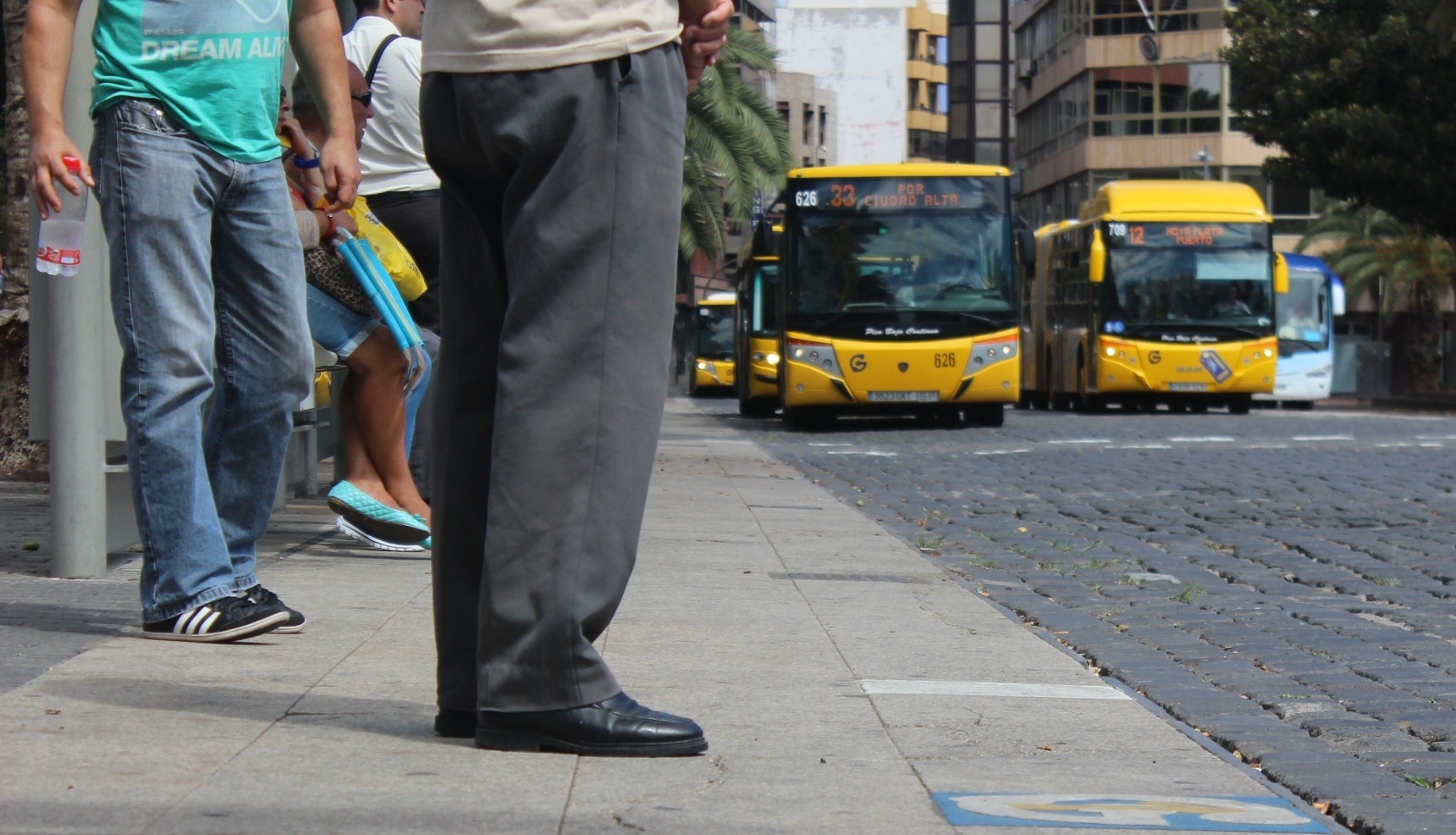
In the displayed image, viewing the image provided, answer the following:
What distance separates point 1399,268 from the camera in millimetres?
57312

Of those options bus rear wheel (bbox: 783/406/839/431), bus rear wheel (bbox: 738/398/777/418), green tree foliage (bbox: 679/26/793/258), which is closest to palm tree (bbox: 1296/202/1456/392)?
green tree foliage (bbox: 679/26/793/258)

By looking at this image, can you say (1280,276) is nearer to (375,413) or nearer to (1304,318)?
(1304,318)

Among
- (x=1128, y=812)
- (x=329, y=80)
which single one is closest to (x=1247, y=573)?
(x=329, y=80)

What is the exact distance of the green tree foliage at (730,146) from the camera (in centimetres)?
3328

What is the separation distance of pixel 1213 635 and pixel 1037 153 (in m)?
76.6

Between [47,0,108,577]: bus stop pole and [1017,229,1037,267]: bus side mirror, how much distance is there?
59.4 feet

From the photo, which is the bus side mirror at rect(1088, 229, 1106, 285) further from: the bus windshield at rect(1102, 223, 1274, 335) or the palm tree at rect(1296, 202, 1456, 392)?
the palm tree at rect(1296, 202, 1456, 392)

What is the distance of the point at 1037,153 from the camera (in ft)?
266

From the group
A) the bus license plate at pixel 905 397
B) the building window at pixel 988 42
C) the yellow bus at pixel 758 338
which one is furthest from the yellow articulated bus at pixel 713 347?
the building window at pixel 988 42

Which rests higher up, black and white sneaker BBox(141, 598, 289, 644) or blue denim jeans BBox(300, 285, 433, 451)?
blue denim jeans BBox(300, 285, 433, 451)

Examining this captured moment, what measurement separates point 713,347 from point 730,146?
22316mm

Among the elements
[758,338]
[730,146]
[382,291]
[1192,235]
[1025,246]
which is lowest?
[758,338]

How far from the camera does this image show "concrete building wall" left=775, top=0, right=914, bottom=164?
105750 mm

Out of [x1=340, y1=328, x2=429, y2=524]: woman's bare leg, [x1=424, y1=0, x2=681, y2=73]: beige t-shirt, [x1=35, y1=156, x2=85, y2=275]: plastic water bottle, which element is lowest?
[x1=340, y1=328, x2=429, y2=524]: woman's bare leg
